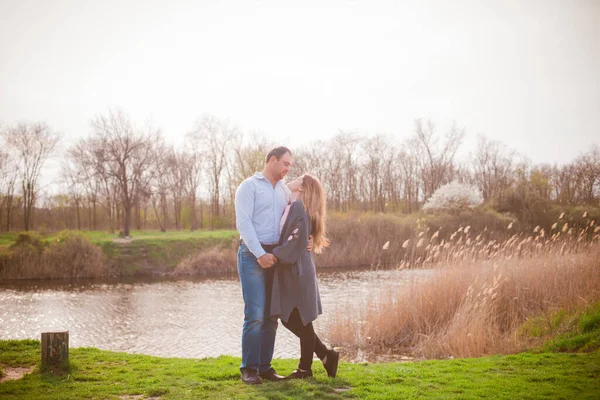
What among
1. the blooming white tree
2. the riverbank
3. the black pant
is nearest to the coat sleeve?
the black pant

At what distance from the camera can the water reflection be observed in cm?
1033

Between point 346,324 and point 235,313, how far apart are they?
519 cm

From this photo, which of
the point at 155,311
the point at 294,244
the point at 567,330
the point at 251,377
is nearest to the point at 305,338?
the point at 251,377

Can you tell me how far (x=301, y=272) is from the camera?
15.5 ft

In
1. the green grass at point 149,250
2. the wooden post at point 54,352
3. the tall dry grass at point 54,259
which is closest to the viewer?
the wooden post at point 54,352

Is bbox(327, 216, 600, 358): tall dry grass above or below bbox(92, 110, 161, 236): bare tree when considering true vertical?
below

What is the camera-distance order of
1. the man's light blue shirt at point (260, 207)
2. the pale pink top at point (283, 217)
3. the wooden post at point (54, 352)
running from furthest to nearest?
the wooden post at point (54, 352), the pale pink top at point (283, 217), the man's light blue shirt at point (260, 207)

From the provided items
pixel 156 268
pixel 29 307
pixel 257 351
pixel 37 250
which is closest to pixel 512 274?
pixel 257 351

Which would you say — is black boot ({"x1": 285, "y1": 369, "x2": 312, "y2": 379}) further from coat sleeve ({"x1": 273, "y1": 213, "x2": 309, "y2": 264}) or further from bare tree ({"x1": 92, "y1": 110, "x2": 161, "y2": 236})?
bare tree ({"x1": 92, "y1": 110, "x2": 161, "y2": 236})

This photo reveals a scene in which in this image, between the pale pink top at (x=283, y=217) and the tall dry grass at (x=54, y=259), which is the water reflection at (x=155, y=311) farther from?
the pale pink top at (x=283, y=217)

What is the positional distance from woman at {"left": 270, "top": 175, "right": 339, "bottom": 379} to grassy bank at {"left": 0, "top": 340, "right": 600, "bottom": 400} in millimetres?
356

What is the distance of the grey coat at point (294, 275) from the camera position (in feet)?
15.2

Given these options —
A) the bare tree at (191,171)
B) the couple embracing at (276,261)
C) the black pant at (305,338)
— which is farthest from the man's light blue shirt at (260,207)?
the bare tree at (191,171)

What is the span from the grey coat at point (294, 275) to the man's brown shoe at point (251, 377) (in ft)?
2.18
